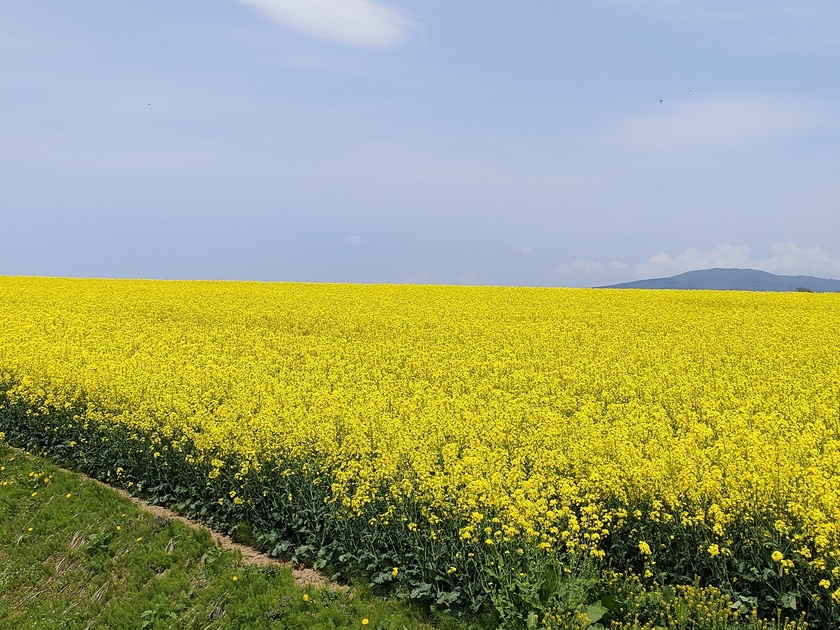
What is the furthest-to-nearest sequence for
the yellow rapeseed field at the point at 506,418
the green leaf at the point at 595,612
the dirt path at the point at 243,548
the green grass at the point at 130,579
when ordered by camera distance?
the dirt path at the point at 243,548 → the green grass at the point at 130,579 → the yellow rapeseed field at the point at 506,418 → the green leaf at the point at 595,612

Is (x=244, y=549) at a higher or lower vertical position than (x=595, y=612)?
lower

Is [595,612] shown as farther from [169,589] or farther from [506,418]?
[169,589]

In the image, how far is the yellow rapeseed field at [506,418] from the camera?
24.0 feet

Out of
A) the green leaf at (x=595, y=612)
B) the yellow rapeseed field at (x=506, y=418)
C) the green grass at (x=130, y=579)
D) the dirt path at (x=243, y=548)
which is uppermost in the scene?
the yellow rapeseed field at (x=506, y=418)

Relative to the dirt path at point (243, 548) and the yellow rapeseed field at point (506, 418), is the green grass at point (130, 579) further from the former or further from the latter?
the yellow rapeseed field at point (506, 418)

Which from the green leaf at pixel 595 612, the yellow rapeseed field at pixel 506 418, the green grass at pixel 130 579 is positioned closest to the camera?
the green leaf at pixel 595 612

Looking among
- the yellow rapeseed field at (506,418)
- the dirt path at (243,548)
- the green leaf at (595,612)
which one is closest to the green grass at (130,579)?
the dirt path at (243,548)

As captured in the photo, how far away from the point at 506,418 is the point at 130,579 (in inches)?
230

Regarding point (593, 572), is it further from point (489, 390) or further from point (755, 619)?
point (489, 390)

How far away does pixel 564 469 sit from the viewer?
8656mm

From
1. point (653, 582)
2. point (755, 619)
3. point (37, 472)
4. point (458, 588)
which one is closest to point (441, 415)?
point (458, 588)

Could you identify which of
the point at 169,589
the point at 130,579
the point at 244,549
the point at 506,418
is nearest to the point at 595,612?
the point at 506,418

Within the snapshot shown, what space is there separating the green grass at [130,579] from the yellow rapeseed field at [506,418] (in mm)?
952

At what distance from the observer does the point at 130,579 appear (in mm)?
8734
